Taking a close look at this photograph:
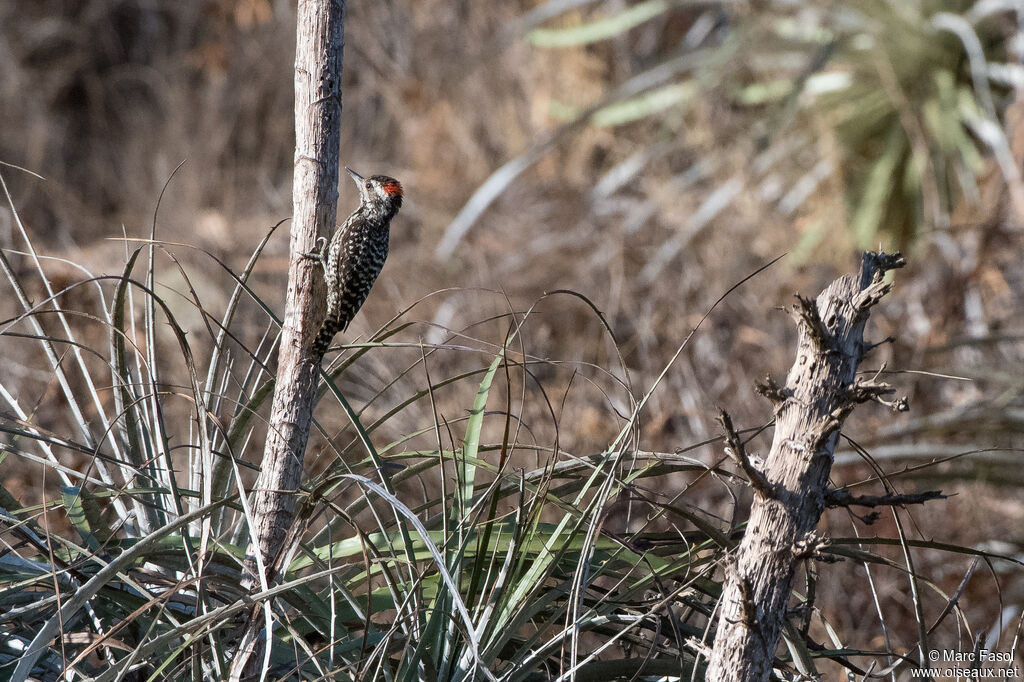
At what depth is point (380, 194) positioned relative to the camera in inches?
117

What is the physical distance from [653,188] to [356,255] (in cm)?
581

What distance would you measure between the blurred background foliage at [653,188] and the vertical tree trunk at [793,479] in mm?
2696

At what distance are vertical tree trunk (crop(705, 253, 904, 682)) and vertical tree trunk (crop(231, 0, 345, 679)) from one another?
0.86 m

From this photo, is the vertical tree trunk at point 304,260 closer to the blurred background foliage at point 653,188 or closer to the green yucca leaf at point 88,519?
the green yucca leaf at point 88,519

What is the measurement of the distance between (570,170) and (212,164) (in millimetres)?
4146

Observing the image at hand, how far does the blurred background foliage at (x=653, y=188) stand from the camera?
6.11 m

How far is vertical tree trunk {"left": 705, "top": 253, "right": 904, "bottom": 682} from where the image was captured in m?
1.50

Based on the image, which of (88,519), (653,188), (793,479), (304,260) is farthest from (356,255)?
(653,188)

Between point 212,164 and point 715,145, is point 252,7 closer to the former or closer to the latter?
point 212,164
